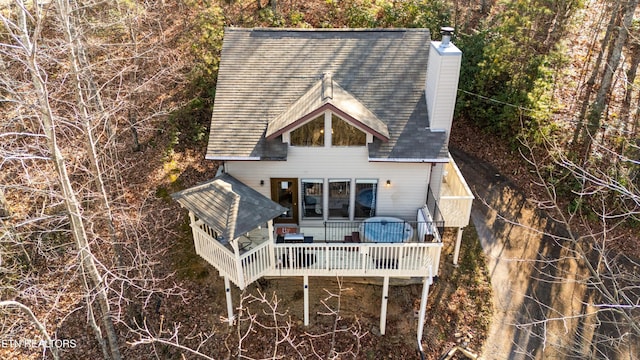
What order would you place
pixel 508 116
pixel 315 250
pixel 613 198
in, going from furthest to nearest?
pixel 508 116 → pixel 613 198 → pixel 315 250

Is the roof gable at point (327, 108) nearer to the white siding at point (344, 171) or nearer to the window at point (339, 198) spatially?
the white siding at point (344, 171)

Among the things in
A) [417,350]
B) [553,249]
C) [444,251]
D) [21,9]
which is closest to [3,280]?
[21,9]

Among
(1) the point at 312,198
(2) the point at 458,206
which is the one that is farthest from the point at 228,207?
(2) the point at 458,206

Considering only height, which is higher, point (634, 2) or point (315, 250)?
point (634, 2)

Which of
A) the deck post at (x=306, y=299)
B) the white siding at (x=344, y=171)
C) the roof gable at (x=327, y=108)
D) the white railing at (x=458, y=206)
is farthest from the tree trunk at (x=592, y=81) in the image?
the deck post at (x=306, y=299)

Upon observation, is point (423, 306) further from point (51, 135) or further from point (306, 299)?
point (51, 135)

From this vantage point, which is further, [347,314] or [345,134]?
[347,314]

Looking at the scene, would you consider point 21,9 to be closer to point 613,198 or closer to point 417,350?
point 417,350
